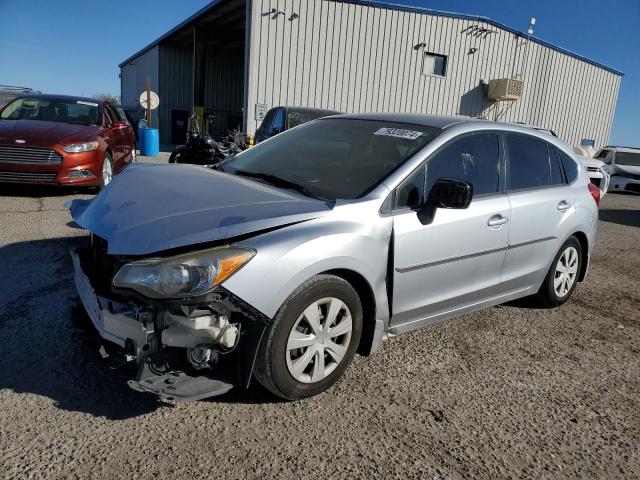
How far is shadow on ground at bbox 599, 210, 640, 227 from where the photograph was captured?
34.7ft

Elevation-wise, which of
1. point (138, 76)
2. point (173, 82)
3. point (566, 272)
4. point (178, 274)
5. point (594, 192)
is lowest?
point (566, 272)

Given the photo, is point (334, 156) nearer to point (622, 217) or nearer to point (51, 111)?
point (51, 111)

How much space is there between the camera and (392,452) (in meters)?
2.38

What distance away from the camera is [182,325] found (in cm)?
229

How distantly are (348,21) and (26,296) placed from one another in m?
17.4

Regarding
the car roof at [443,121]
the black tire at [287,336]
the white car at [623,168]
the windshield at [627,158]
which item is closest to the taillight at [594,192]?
the car roof at [443,121]

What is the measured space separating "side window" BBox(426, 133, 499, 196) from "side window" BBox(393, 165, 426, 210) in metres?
0.07

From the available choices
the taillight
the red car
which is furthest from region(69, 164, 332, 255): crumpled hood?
the red car

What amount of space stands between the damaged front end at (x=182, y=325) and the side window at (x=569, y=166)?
3.29 m

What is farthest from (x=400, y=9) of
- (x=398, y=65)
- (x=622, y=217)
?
(x=622, y=217)

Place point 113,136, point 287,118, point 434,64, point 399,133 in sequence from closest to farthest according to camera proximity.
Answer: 1. point 399,133
2. point 113,136
3. point 287,118
4. point 434,64

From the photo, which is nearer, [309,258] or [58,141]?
[309,258]

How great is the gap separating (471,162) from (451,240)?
674mm

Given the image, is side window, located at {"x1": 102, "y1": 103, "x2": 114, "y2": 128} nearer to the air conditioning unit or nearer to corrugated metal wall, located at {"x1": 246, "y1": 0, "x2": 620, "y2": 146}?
corrugated metal wall, located at {"x1": 246, "y1": 0, "x2": 620, "y2": 146}
